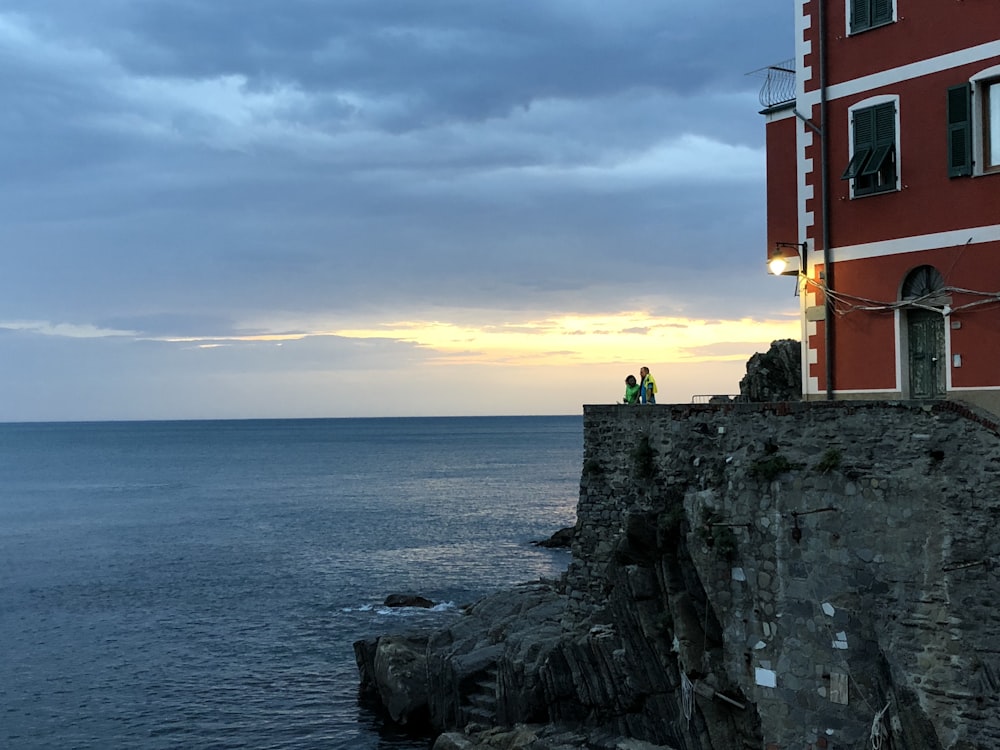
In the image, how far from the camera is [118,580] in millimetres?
59344

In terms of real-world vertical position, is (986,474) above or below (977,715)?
above

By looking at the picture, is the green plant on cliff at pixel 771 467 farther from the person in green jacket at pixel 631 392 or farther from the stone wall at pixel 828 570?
the person in green jacket at pixel 631 392

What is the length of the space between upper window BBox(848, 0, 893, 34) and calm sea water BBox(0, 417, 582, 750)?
24.1 m

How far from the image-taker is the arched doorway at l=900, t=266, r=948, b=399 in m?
18.5

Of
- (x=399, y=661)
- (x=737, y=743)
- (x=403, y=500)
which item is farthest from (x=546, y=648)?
(x=403, y=500)

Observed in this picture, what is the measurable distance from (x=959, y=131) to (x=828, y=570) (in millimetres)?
8640

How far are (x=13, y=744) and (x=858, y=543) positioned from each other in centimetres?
2814

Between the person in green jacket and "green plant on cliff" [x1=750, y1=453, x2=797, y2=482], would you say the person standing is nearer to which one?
the person in green jacket

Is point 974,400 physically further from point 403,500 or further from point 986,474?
point 403,500

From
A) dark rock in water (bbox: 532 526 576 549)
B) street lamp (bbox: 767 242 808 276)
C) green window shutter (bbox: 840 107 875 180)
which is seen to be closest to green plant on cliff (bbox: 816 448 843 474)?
street lamp (bbox: 767 242 808 276)

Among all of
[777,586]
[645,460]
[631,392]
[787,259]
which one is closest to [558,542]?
[631,392]

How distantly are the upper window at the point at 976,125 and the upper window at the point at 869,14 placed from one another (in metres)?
2.38

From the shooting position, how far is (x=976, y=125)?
17.9 meters

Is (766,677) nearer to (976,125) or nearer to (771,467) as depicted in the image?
(771,467)
